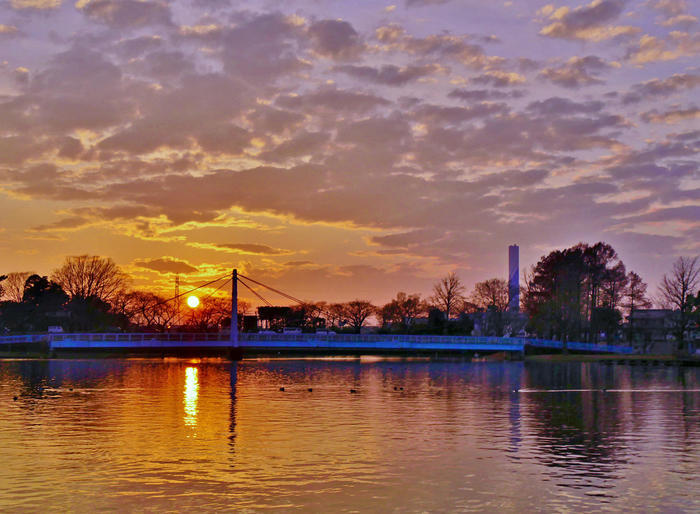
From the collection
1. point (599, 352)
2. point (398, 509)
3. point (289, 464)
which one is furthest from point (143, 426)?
point (599, 352)

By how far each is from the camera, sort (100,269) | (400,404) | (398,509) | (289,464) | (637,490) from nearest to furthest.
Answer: (398,509)
(637,490)
(289,464)
(400,404)
(100,269)

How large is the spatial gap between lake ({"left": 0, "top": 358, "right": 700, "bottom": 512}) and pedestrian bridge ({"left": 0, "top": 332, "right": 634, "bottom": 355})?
62710 millimetres

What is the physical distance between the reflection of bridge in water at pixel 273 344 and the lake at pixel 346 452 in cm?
6291

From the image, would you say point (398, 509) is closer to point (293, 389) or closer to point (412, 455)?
point (412, 455)

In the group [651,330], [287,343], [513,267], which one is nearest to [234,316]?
[287,343]

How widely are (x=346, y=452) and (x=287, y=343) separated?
96.0 metres

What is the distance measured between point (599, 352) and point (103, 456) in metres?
129

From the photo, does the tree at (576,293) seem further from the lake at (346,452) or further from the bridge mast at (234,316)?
the lake at (346,452)

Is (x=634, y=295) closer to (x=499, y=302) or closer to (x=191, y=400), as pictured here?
(x=499, y=302)

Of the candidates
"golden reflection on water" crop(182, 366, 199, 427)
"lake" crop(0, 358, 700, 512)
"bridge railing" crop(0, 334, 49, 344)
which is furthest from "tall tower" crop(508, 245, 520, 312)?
"lake" crop(0, 358, 700, 512)

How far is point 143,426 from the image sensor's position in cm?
3559

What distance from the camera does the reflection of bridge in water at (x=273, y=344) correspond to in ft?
382

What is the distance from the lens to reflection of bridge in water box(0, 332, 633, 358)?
116312mm

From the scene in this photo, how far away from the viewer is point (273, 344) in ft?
404
